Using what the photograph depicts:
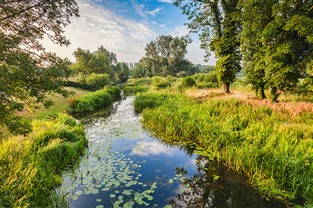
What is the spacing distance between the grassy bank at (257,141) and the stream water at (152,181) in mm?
542

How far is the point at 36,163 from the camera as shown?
16.8 feet

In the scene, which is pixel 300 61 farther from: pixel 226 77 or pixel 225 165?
pixel 225 165

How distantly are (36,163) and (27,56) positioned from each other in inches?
120

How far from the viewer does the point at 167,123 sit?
35.6 ft

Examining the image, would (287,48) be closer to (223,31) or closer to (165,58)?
(223,31)

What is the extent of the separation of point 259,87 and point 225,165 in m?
9.56

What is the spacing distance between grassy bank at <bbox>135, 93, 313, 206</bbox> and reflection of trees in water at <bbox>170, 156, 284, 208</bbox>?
43 cm

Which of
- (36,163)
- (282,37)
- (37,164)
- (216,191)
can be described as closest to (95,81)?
(282,37)

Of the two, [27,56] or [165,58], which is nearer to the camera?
[27,56]

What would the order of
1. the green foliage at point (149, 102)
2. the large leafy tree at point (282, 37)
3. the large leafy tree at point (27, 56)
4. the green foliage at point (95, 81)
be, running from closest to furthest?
the large leafy tree at point (27, 56) → the large leafy tree at point (282, 37) → the green foliage at point (149, 102) → the green foliage at point (95, 81)

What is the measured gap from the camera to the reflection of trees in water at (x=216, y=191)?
482cm

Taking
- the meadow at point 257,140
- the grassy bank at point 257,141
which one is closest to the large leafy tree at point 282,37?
the meadow at point 257,140

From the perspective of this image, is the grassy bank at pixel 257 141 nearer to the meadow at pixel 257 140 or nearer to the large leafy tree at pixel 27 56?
the meadow at pixel 257 140

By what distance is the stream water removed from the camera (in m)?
4.90
